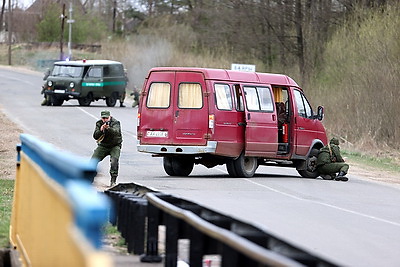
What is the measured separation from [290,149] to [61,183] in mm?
19217

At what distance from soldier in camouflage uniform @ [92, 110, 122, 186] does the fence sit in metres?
11.4

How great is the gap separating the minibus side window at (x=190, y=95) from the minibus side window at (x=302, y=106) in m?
2.95

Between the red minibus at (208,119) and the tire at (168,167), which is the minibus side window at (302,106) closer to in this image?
the red minibus at (208,119)

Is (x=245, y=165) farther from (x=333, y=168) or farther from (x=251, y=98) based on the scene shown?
(x=333, y=168)

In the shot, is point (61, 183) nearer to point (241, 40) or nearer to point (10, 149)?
point (10, 149)

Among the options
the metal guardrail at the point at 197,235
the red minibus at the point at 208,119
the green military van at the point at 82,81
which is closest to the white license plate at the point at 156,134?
the red minibus at the point at 208,119

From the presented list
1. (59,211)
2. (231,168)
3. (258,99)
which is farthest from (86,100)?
(59,211)

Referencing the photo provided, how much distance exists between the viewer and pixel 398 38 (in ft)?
129

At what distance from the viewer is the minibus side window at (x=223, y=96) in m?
22.7

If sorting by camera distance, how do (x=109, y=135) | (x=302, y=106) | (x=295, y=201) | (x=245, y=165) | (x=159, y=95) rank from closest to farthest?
(x=295, y=201) → (x=109, y=135) → (x=159, y=95) → (x=245, y=165) → (x=302, y=106)

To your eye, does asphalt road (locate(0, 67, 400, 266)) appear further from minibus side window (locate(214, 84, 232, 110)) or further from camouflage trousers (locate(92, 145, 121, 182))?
minibus side window (locate(214, 84, 232, 110))

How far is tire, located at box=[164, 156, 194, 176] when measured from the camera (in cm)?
2391

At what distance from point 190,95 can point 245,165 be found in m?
2.21

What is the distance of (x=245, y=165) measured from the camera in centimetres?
2370
